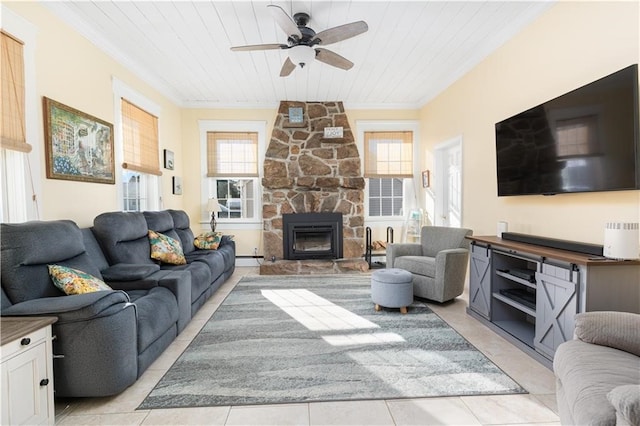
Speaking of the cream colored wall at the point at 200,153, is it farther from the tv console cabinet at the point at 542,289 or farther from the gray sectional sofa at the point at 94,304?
the tv console cabinet at the point at 542,289

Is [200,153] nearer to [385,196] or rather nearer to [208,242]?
[208,242]

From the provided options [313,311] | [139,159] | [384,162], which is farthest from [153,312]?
[384,162]

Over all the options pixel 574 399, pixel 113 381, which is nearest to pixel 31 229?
pixel 113 381

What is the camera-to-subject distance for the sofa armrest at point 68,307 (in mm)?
1625

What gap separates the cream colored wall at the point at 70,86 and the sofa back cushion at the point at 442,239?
3.78 meters

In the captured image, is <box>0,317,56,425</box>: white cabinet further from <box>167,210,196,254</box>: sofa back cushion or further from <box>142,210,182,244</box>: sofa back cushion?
<box>167,210,196,254</box>: sofa back cushion

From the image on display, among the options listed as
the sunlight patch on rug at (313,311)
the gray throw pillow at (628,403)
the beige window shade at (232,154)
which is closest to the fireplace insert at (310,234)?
the beige window shade at (232,154)

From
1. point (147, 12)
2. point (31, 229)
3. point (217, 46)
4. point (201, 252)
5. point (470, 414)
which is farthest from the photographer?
point (201, 252)

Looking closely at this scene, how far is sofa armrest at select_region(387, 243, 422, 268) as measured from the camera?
3889 millimetres

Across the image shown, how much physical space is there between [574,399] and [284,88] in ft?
15.3

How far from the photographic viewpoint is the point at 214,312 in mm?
3221

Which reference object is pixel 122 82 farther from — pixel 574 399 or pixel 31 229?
pixel 574 399

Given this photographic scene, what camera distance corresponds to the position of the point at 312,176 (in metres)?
5.36

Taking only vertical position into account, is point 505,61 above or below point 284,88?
below
